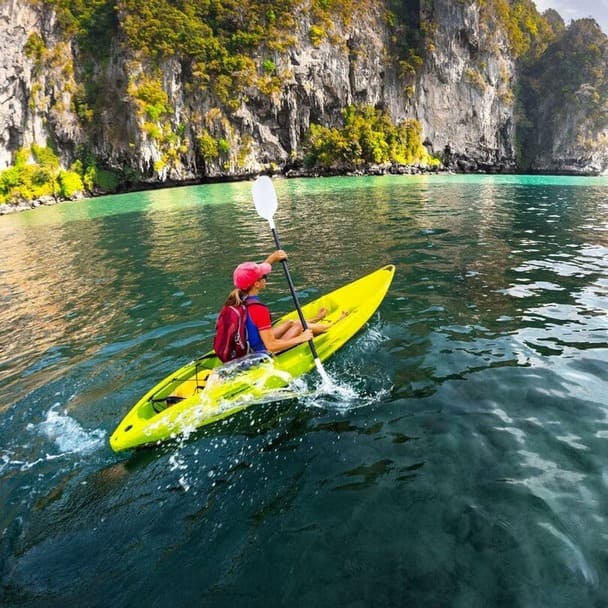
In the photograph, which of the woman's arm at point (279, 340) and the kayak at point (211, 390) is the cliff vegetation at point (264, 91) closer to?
the kayak at point (211, 390)

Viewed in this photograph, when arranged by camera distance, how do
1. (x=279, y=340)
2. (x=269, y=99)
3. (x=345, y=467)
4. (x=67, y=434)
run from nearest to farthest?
(x=345, y=467) → (x=67, y=434) → (x=279, y=340) → (x=269, y=99)

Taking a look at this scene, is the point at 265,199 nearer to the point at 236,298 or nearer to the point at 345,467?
the point at 236,298

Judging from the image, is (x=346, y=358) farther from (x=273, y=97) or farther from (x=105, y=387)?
(x=273, y=97)

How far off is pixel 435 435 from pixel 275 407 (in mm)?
1837

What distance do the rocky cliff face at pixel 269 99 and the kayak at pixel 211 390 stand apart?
5452 cm

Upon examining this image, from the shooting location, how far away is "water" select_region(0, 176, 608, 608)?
111 inches

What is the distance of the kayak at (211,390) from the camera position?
432 cm

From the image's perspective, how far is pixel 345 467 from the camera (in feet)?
12.6

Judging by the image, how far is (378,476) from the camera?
3668 mm

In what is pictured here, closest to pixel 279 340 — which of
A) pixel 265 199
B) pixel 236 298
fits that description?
pixel 236 298

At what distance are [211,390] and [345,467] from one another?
172cm

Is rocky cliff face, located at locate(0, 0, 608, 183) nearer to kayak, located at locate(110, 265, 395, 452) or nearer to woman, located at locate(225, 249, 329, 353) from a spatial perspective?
kayak, located at locate(110, 265, 395, 452)

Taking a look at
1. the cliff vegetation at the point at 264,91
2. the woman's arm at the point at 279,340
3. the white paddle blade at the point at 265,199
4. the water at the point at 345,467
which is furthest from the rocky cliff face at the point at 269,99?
the woman's arm at the point at 279,340

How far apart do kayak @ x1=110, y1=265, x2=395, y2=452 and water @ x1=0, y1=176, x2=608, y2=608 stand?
0.19 meters
